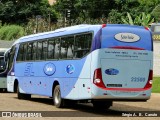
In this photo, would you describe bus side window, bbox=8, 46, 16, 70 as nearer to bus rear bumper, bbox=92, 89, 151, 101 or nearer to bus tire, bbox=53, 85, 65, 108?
bus tire, bbox=53, 85, 65, 108

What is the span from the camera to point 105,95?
55.3 ft

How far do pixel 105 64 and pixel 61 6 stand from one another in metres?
81.9

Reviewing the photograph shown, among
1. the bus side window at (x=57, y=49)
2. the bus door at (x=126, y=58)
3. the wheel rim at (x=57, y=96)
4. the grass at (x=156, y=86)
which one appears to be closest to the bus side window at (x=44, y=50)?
the bus side window at (x=57, y=49)

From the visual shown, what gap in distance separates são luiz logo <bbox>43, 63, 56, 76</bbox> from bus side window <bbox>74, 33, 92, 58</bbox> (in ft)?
7.48

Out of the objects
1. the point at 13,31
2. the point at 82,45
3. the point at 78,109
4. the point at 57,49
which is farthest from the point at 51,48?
the point at 13,31

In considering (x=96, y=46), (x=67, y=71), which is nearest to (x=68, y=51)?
(x=67, y=71)

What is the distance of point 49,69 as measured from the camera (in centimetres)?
2088

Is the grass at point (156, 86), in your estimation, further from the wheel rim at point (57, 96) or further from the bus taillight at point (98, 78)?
the bus taillight at point (98, 78)

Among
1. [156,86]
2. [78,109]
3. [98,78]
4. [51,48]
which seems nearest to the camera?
[98,78]

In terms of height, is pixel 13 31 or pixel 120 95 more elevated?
pixel 120 95

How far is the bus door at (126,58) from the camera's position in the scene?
668 inches

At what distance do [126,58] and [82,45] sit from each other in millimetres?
1744

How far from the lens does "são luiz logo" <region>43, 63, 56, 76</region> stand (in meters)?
20.5

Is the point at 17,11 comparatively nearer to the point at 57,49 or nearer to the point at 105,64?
the point at 57,49
